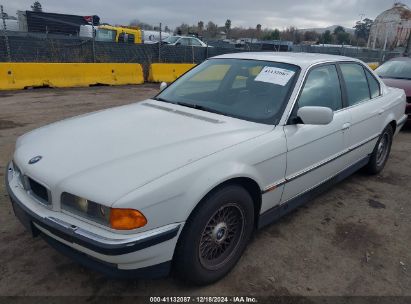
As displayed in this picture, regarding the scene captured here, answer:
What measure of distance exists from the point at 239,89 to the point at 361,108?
61.5 inches

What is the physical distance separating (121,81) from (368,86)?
31.2 ft

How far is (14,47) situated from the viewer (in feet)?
37.6

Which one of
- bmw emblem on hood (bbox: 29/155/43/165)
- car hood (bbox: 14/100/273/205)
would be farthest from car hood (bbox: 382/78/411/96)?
bmw emblem on hood (bbox: 29/155/43/165)

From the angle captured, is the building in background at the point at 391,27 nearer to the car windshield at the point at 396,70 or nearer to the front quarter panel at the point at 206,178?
the car windshield at the point at 396,70

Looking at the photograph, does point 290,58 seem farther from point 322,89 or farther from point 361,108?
point 361,108

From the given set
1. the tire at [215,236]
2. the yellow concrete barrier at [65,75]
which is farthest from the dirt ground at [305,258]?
the yellow concrete barrier at [65,75]

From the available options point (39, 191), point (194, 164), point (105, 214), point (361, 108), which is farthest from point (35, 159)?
point (361, 108)

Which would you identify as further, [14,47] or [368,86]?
[14,47]

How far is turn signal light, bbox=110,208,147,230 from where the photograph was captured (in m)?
1.98

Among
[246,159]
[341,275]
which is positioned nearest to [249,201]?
[246,159]

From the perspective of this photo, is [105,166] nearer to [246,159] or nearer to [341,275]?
[246,159]

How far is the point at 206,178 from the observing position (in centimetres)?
226

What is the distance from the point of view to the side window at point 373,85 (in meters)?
4.43

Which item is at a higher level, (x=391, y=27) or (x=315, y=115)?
(x=391, y=27)
